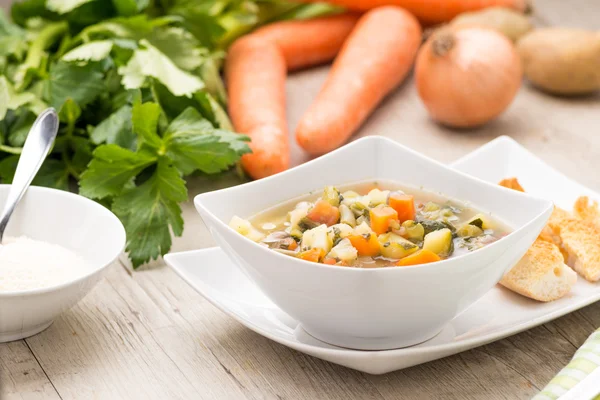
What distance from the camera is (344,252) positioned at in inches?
50.3

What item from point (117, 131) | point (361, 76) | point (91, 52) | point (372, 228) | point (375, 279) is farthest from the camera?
point (361, 76)

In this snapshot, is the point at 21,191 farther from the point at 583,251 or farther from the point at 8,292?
the point at 583,251

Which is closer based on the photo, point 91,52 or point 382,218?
point 382,218

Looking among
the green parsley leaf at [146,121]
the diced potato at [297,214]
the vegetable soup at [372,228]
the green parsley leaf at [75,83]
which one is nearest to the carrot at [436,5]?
the green parsley leaf at [75,83]

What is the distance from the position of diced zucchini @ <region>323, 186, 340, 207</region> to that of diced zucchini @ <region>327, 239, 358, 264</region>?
0.15 m

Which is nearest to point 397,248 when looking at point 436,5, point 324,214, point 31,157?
point 324,214

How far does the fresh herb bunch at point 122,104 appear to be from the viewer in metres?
1.74

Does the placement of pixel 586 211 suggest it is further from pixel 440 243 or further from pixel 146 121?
pixel 146 121

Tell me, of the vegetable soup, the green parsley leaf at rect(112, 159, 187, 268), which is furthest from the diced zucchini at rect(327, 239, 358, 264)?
the green parsley leaf at rect(112, 159, 187, 268)

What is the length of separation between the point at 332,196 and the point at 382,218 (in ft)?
0.39

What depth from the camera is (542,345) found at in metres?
1.41

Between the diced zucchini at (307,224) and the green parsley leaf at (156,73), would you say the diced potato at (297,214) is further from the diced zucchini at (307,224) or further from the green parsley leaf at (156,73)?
the green parsley leaf at (156,73)

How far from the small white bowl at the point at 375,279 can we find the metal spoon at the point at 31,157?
1.42 ft

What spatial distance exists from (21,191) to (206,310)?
0.42 metres
